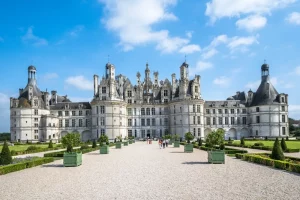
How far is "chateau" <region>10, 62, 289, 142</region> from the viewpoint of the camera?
70500mm

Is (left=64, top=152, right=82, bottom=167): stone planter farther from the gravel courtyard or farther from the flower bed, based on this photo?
the flower bed

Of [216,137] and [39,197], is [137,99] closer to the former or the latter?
[216,137]

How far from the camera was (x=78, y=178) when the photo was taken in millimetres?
Answer: 16703

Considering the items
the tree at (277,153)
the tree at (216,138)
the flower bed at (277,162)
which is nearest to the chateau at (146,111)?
the tree at (216,138)

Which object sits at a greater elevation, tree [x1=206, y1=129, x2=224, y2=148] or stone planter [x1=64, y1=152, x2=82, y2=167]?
tree [x1=206, y1=129, x2=224, y2=148]

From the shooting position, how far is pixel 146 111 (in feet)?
255

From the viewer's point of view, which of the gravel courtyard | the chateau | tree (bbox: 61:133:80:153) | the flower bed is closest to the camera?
the gravel courtyard

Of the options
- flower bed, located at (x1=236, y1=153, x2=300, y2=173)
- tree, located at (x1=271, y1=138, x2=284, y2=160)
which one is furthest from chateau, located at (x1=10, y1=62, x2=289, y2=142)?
tree, located at (x1=271, y1=138, x2=284, y2=160)

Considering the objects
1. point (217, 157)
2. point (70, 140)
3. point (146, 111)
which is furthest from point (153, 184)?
point (146, 111)

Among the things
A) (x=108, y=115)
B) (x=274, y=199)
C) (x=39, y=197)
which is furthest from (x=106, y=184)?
(x=108, y=115)

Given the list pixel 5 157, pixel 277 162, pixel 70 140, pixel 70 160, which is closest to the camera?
pixel 277 162

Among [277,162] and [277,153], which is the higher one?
[277,153]

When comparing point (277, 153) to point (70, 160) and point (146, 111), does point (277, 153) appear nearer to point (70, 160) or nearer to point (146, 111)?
point (70, 160)

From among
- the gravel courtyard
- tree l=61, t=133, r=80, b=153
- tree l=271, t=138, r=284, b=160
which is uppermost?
tree l=61, t=133, r=80, b=153
